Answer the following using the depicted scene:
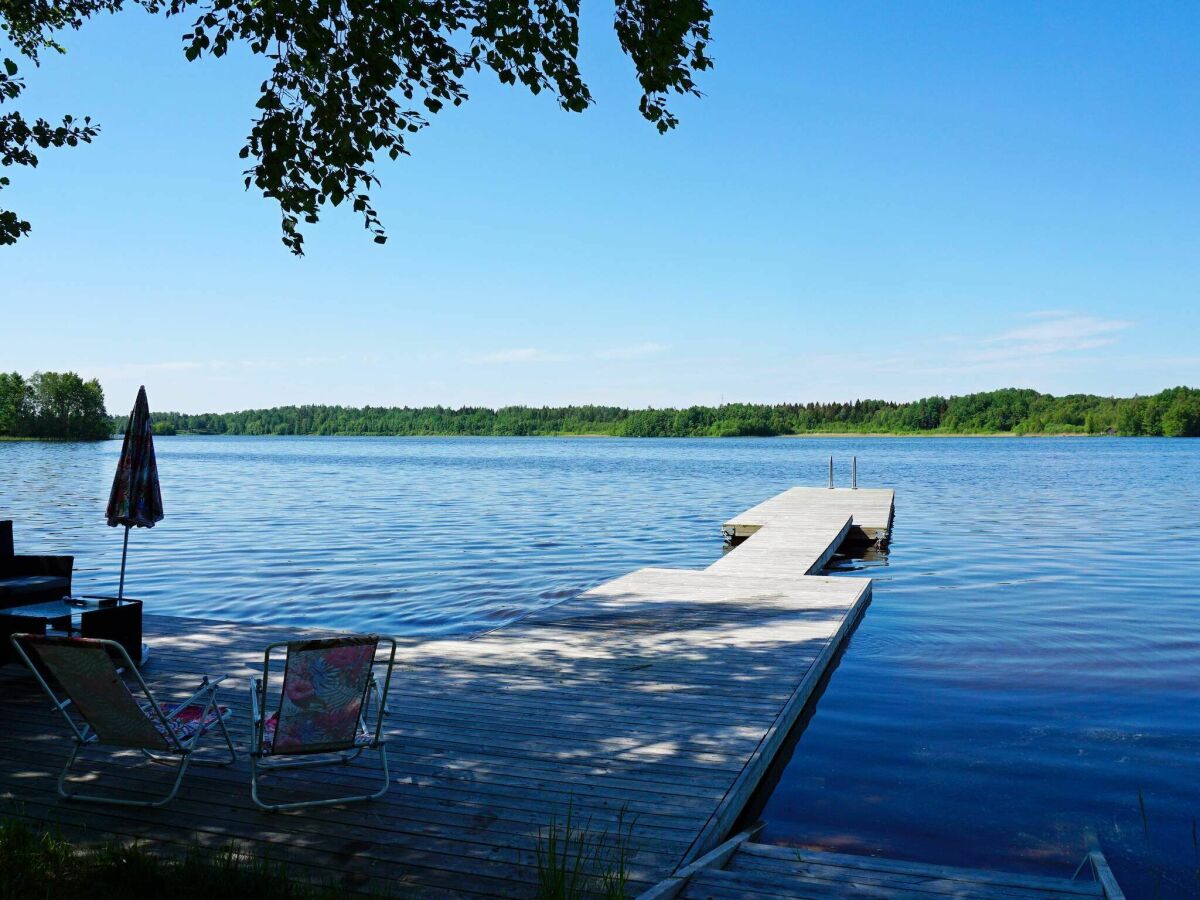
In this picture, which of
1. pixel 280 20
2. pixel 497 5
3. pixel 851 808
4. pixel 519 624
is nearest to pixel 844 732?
pixel 851 808

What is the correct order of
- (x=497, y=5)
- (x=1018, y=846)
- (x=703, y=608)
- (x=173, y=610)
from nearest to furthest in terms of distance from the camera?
(x=1018, y=846) < (x=497, y=5) < (x=703, y=608) < (x=173, y=610)

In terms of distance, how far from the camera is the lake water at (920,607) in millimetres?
5406

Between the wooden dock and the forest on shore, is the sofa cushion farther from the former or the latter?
the forest on shore

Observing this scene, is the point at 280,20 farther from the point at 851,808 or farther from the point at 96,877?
the point at 851,808

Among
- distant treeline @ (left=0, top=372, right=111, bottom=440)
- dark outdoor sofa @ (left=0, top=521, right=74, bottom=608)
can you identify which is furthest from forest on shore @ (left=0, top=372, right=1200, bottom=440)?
dark outdoor sofa @ (left=0, top=521, right=74, bottom=608)

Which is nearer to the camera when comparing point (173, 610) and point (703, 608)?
point (703, 608)

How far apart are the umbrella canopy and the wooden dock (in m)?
1.14

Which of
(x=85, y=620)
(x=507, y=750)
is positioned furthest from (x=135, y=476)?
(x=507, y=750)

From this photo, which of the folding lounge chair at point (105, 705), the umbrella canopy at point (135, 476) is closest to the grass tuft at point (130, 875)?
the folding lounge chair at point (105, 705)

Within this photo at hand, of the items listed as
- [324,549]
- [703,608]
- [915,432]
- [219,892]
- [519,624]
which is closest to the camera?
[219,892]

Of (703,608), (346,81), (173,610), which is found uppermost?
(346,81)

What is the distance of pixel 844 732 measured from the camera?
688cm

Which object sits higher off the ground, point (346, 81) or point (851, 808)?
point (346, 81)

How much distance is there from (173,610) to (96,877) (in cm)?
910
